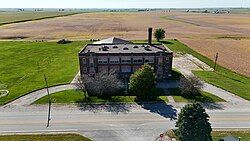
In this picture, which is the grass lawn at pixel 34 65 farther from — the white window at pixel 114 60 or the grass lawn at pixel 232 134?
the grass lawn at pixel 232 134

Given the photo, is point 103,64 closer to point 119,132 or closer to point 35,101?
point 35,101

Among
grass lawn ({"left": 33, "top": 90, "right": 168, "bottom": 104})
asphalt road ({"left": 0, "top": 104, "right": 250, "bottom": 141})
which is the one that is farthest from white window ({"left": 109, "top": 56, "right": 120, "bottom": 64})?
asphalt road ({"left": 0, "top": 104, "right": 250, "bottom": 141})

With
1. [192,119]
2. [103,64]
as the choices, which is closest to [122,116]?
[192,119]

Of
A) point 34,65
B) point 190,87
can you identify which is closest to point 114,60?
point 190,87

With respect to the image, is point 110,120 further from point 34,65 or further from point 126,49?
point 34,65

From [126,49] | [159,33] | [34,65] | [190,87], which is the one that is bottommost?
[34,65]

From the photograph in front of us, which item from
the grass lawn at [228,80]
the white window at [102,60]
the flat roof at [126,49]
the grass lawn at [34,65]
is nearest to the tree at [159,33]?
the grass lawn at [34,65]
